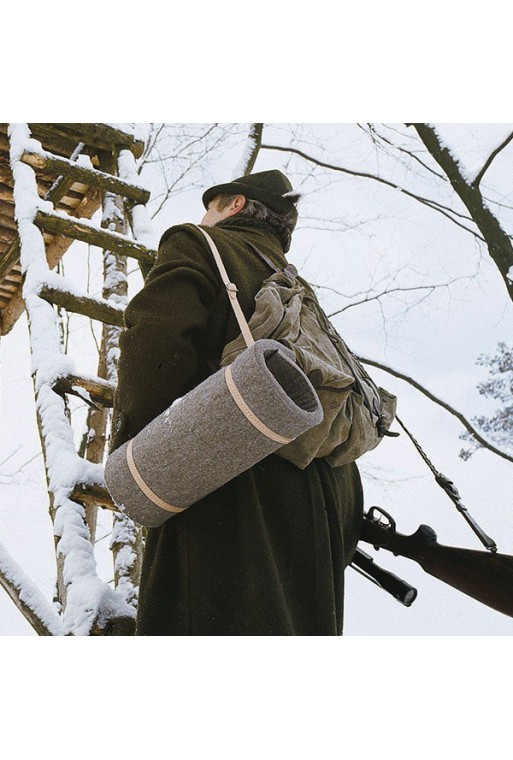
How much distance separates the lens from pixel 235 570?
1.24 metres

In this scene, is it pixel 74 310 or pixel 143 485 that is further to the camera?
pixel 74 310

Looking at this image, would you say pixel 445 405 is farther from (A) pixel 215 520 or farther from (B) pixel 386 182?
(A) pixel 215 520

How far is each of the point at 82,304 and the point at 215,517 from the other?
1.26 meters

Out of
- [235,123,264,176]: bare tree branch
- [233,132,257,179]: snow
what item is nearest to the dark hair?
[233,132,257,179]: snow

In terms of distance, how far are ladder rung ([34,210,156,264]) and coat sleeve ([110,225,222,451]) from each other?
121cm

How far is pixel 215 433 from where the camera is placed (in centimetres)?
113

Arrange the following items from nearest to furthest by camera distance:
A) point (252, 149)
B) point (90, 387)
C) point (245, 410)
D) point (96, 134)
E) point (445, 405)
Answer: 1. point (245, 410)
2. point (90, 387)
3. point (96, 134)
4. point (445, 405)
5. point (252, 149)

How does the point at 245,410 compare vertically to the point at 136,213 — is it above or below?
below

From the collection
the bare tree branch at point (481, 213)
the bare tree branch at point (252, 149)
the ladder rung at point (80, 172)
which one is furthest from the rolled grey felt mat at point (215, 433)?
the bare tree branch at point (252, 149)

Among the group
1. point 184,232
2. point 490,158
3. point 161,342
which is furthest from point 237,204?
point 490,158

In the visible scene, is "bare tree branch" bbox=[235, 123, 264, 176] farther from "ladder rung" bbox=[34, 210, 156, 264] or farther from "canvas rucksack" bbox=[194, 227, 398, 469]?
"canvas rucksack" bbox=[194, 227, 398, 469]

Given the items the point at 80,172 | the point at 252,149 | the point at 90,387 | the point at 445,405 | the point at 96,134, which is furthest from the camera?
the point at 252,149

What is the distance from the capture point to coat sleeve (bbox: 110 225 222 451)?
1.29 meters

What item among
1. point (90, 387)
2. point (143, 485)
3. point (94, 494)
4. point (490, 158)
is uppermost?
point (490, 158)
